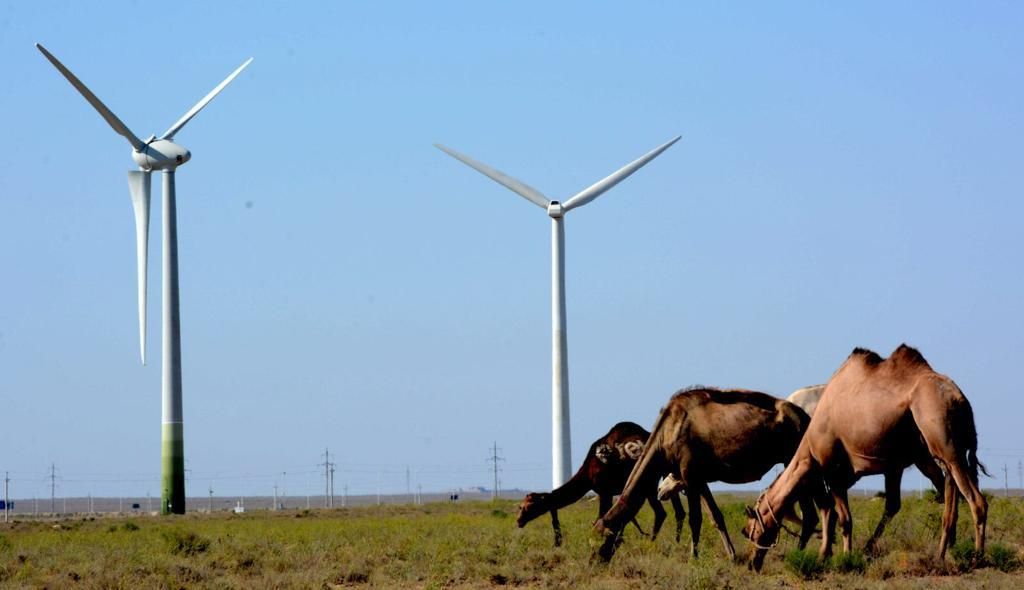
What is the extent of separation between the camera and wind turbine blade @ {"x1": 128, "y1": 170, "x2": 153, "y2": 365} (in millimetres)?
70312

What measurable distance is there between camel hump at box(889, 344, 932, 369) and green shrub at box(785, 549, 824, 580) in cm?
329

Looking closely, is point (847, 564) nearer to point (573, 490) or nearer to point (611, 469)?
point (611, 469)

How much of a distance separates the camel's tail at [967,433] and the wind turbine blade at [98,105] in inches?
2147

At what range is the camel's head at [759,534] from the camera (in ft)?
80.6

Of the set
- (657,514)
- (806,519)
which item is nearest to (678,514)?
(657,514)

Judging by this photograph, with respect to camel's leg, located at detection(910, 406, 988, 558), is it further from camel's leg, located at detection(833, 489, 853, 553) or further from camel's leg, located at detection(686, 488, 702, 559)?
camel's leg, located at detection(686, 488, 702, 559)

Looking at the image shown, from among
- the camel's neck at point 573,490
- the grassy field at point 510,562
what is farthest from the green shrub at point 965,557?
the camel's neck at point 573,490

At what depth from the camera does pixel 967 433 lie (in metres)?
22.5

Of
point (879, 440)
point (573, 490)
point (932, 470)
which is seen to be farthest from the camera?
point (573, 490)

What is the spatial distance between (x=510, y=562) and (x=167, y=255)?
48308 mm

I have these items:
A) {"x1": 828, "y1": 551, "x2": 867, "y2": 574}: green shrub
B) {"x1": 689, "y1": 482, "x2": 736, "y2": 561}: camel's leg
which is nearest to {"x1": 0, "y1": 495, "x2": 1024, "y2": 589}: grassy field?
{"x1": 828, "y1": 551, "x2": 867, "y2": 574}: green shrub

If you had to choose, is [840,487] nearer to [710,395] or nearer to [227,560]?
[710,395]

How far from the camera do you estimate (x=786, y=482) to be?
24891mm

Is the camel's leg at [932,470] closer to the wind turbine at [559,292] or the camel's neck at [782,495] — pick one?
the camel's neck at [782,495]
